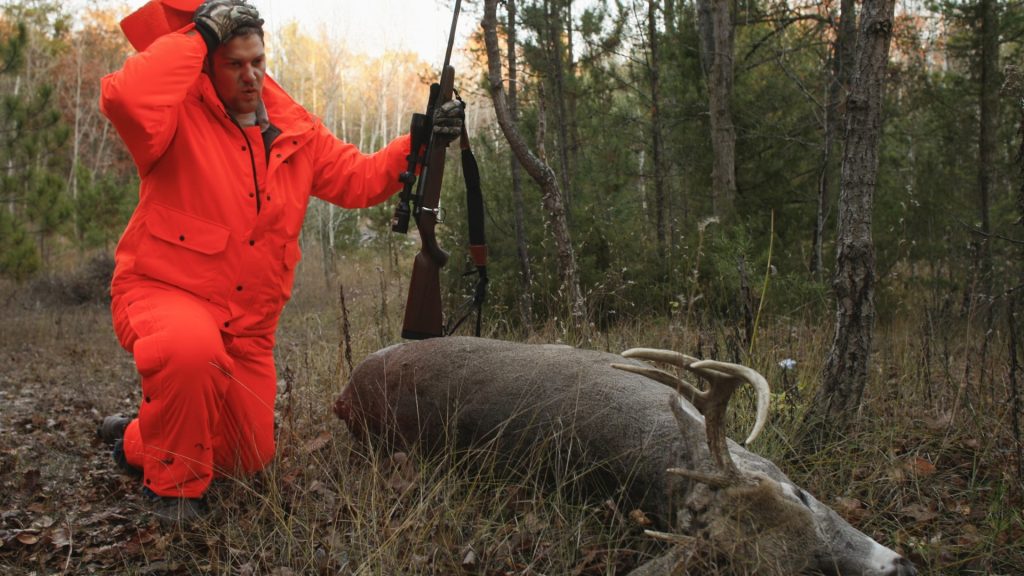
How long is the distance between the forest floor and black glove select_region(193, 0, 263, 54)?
1.62 metres

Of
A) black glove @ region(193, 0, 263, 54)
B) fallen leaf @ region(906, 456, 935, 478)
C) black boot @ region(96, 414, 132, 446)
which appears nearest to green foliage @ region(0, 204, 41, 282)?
black boot @ region(96, 414, 132, 446)

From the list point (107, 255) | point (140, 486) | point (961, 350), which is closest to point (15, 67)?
point (107, 255)

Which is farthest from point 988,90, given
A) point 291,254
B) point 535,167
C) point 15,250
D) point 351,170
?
point 15,250

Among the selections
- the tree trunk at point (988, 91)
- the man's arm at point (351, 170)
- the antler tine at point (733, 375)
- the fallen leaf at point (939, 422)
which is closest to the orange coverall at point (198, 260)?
the man's arm at point (351, 170)

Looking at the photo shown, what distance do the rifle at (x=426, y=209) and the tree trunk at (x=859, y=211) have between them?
1894 millimetres

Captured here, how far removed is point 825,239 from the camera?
924 cm

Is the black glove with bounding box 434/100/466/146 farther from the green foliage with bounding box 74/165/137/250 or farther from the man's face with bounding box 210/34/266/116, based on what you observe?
the green foliage with bounding box 74/165/137/250

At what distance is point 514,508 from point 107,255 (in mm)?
13745

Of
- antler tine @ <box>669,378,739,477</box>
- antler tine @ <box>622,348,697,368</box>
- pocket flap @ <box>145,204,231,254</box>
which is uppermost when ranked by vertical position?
pocket flap @ <box>145,204,231,254</box>

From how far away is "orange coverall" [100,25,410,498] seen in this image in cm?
334

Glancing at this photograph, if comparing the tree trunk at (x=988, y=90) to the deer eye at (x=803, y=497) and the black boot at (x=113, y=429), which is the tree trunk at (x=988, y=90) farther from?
the black boot at (x=113, y=429)

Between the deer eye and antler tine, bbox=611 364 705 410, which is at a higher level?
antler tine, bbox=611 364 705 410

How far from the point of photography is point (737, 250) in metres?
5.60

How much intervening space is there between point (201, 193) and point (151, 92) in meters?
0.46
